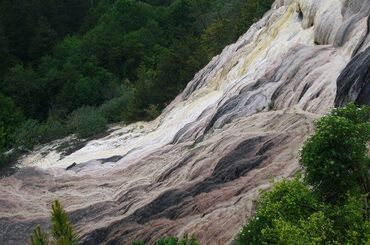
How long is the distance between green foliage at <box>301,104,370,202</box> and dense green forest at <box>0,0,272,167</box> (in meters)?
23.1

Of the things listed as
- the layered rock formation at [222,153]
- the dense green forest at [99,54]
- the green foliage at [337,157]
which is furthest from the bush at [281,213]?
the dense green forest at [99,54]

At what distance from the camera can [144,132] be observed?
2597 centimetres

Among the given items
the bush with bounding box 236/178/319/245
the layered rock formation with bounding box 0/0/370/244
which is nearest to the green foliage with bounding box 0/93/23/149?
the layered rock formation with bounding box 0/0/370/244

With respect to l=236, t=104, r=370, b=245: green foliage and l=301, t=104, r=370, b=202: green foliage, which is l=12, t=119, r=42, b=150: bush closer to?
l=236, t=104, r=370, b=245: green foliage

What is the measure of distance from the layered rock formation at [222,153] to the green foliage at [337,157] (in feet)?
8.31

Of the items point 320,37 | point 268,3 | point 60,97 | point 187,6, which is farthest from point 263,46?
point 187,6

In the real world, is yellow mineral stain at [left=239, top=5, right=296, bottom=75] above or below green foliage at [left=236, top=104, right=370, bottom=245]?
below

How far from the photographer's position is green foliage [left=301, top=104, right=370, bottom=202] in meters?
9.20

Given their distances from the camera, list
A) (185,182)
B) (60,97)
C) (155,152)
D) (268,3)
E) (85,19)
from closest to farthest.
A: (185,182), (155,152), (268,3), (60,97), (85,19)

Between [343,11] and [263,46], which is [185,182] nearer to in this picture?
[343,11]

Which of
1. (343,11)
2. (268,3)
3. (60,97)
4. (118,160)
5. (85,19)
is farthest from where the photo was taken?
(85,19)

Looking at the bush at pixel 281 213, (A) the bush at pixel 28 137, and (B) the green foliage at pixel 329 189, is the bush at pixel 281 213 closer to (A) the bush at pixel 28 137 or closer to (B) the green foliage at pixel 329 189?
(B) the green foliage at pixel 329 189

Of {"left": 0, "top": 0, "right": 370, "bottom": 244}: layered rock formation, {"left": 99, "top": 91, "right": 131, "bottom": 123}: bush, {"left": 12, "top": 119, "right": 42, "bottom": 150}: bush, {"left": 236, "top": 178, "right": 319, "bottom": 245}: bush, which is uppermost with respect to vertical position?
{"left": 236, "top": 178, "right": 319, "bottom": 245}: bush

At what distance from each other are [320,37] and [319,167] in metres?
9.58
